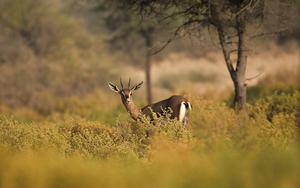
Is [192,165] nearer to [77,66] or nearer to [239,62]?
[239,62]

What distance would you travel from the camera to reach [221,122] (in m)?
8.92

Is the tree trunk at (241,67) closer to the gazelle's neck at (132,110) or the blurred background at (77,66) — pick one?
the gazelle's neck at (132,110)

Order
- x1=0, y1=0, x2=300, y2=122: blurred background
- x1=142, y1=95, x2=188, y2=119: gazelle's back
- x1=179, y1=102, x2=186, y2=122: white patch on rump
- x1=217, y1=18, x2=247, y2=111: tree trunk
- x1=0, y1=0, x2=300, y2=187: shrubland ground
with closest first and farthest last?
x1=0, y1=0, x2=300, y2=187: shrubland ground < x1=179, y1=102, x2=186, y2=122: white patch on rump < x1=142, y1=95, x2=188, y2=119: gazelle's back < x1=217, y1=18, x2=247, y2=111: tree trunk < x1=0, y1=0, x2=300, y2=122: blurred background

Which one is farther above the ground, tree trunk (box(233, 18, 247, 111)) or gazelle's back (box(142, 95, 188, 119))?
tree trunk (box(233, 18, 247, 111))

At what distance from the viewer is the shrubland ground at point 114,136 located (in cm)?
687

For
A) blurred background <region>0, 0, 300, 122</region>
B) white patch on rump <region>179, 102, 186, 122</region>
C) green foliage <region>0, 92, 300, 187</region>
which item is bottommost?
green foliage <region>0, 92, 300, 187</region>

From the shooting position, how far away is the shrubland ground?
6.87m

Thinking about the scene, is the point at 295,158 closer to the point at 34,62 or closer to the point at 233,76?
the point at 233,76

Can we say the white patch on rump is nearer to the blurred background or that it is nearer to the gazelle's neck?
the gazelle's neck

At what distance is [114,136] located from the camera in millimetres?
12781

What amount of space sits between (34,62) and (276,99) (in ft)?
51.2

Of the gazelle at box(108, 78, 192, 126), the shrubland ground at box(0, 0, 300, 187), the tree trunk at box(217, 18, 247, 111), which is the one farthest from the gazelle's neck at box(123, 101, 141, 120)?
the tree trunk at box(217, 18, 247, 111)

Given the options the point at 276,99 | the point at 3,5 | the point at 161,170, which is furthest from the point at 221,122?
the point at 3,5

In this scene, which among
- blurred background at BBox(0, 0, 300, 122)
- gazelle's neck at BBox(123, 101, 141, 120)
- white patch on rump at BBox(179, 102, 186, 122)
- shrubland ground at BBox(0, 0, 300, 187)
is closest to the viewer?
shrubland ground at BBox(0, 0, 300, 187)
